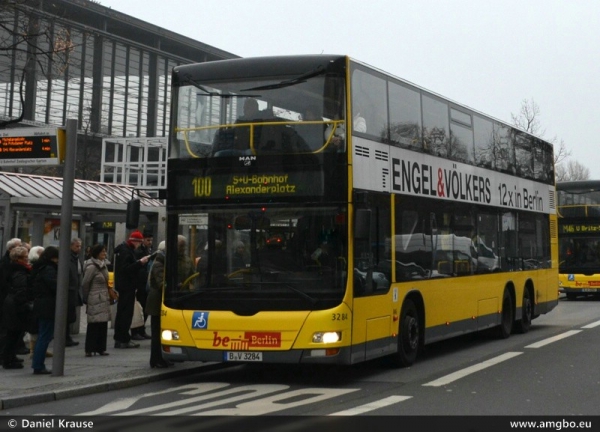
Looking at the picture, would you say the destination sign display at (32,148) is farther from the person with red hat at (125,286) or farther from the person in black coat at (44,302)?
the person with red hat at (125,286)

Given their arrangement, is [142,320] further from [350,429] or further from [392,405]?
[350,429]

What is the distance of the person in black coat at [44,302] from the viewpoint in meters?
12.1

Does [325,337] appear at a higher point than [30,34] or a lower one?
lower

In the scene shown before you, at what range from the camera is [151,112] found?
201 feet

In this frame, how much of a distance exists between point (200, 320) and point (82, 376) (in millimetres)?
1745

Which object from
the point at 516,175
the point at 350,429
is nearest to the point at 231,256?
the point at 350,429

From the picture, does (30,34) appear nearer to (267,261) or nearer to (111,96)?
(267,261)

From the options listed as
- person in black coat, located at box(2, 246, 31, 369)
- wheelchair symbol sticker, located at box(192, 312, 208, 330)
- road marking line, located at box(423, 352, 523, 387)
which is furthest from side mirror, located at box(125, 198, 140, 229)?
road marking line, located at box(423, 352, 523, 387)

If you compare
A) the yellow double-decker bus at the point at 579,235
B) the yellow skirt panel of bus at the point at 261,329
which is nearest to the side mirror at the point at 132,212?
the yellow skirt panel of bus at the point at 261,329

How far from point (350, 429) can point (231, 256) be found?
12.1 ft

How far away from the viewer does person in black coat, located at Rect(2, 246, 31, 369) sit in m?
12.3

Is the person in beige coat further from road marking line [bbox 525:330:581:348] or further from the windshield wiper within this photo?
road marking line [bbox 525:330:581:348]

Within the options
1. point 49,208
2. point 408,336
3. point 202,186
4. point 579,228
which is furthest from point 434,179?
point 579,228

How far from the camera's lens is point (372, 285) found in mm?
11891
